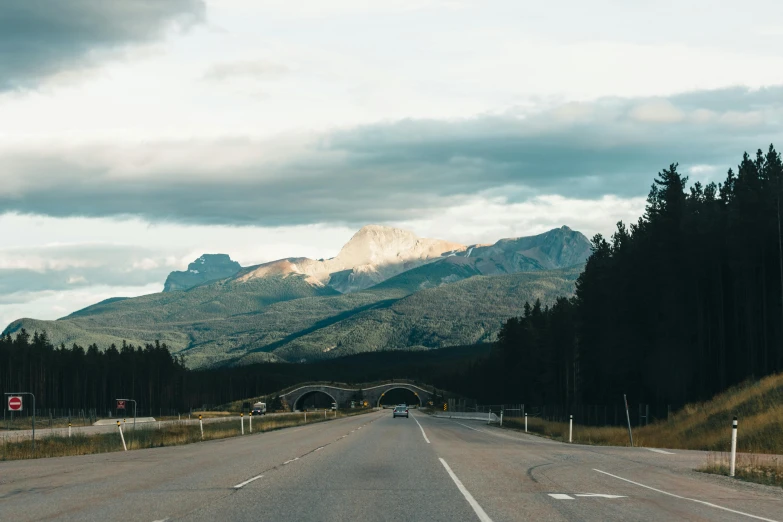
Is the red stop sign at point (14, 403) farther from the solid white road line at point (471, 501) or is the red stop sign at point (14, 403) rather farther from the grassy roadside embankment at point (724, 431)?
the grassy roadside embankment at point (724, 431)

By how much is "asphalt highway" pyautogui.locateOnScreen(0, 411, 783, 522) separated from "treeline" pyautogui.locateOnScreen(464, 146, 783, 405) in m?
43.2

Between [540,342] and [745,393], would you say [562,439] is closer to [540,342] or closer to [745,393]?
[745,393]

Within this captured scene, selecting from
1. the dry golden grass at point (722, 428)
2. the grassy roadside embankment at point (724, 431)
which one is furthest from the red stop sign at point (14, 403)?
the dry golden grass at point (722, 428)

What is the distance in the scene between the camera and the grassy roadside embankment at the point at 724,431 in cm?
3335

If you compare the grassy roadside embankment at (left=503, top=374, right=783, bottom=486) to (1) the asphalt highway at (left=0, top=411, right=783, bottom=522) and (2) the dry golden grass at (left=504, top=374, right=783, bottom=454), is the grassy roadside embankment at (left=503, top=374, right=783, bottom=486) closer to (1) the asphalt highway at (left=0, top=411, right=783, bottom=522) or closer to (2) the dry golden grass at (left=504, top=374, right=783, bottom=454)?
(2) the dry golden grass at (left=504, top=374, right=783, bottom=454)

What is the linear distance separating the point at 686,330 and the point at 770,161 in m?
16.6

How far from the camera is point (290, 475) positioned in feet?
70.2

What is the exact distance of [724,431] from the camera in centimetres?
3809

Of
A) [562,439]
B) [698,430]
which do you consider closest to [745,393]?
[698,430]

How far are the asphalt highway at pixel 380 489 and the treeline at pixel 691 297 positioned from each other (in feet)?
142

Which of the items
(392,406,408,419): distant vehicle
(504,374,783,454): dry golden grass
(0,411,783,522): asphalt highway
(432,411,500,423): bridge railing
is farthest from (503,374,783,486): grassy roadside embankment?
(392,406,408,419): distant vehicle

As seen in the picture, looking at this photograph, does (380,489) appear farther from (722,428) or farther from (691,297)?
(691,297)

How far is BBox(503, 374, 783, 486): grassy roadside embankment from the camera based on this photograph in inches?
1313

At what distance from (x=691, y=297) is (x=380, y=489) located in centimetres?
6545
